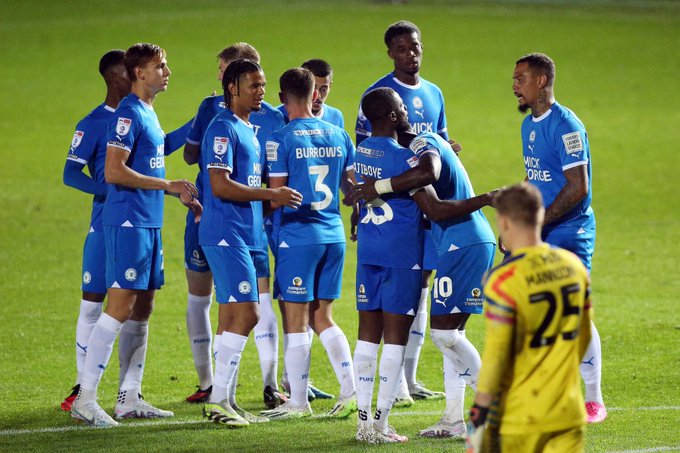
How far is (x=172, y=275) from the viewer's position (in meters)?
14.0

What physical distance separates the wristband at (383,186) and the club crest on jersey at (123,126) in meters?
1.98

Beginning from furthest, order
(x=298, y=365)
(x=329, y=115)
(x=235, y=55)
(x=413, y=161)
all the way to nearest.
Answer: (x=329, y=115), (x=235, y=55), (x=298, y=365), (x=413, y=161)

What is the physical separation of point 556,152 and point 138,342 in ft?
11.5

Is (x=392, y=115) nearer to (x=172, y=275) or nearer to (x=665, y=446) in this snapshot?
(x=665, y=446)

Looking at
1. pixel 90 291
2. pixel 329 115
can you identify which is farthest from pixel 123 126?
pixel 329 115

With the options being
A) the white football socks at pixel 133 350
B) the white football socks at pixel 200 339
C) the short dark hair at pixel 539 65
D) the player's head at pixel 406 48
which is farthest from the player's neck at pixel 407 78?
the white football socks at pixel 133 350

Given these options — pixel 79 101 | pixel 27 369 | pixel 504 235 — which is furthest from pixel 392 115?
pixel 79 101

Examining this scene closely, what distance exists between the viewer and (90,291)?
8750mm

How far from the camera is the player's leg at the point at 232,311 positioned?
7898mm

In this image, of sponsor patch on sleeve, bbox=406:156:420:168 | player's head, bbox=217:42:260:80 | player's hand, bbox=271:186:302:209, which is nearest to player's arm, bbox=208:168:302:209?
player's hand, bbox=271:186:302:209

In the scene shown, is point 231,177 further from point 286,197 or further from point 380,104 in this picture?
point 380,104

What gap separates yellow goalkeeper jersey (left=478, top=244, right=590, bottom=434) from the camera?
4.95m

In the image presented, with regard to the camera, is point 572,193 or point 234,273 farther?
point 234,273

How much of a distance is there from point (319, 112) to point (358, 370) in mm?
2768
